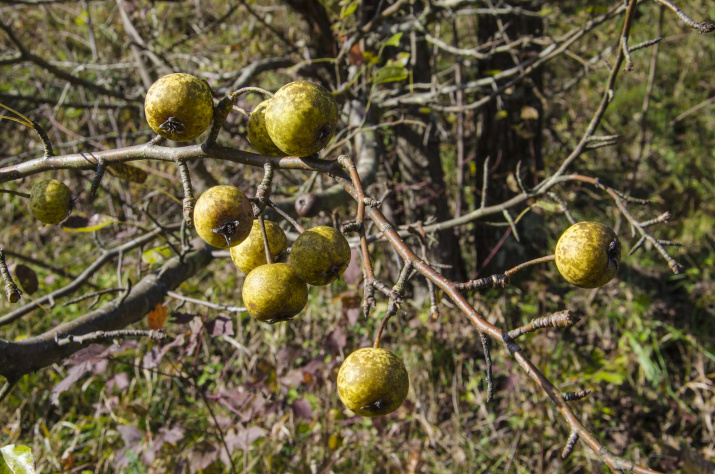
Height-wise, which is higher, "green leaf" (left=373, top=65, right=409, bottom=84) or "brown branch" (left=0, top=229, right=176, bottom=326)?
"green leaf" (left=373, top=65, right=409, bottom=84)

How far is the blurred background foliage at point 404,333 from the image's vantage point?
10.8ft

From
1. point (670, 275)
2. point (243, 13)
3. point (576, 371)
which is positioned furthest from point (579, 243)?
point (243, 13)

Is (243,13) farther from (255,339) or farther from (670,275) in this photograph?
(670,275)

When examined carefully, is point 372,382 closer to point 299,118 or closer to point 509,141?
point 299,118

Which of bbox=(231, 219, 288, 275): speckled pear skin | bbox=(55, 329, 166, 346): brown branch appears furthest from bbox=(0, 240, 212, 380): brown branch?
bbox=(231, 219, 288, 275): speckled pear skin

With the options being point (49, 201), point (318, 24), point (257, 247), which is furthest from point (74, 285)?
point (318, 24)

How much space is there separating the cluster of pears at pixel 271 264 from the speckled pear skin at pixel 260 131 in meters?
0.21

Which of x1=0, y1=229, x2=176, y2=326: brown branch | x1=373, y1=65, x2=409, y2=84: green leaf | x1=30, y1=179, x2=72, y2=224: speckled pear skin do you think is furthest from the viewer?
x1=373, y1=65, x2=409, y2=84: green leaf

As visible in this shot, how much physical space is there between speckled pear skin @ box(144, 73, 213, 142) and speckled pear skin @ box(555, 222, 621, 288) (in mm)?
999

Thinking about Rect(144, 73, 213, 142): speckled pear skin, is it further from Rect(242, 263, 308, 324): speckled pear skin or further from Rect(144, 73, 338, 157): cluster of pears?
Rect(242, 263, 308, 324): speckled pear skin

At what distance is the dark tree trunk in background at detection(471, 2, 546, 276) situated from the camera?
178 inches

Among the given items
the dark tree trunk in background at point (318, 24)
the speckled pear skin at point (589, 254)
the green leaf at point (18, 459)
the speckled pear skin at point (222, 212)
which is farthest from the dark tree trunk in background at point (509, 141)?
the green leaf at point (18, 459)

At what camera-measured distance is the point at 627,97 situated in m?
6.43

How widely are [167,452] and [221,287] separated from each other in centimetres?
180
